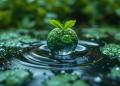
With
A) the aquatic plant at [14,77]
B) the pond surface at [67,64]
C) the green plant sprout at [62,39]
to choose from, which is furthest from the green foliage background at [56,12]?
the aquatic plant at [14,77]

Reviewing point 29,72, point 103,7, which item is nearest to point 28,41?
point 29,72

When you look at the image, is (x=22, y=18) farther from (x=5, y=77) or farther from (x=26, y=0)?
(x=5, y=77)

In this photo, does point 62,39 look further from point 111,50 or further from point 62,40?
point 111,50

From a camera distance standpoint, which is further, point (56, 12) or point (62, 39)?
point (56, 12)

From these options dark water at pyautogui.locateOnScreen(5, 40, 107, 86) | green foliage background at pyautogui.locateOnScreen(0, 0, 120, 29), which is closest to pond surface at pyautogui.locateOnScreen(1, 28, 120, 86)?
dark water at pyautogui.locateOnScreen(5, 40, 107, 86)

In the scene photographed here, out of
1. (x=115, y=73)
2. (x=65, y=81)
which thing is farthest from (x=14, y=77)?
(x=115, y=73)

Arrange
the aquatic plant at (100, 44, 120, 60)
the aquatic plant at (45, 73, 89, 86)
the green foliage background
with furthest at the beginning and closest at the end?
the green foliage background
the aquatic plant at (100, 44, 120, 60)
the aquatic plant at (45, 73, 89, 86)

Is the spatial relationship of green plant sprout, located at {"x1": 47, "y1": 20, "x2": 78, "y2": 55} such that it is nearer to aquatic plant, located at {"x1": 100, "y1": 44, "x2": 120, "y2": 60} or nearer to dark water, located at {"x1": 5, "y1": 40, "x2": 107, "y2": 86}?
dark water, located at {"x1": 5, "y1": 40, "x2": 107, "y2": 86}

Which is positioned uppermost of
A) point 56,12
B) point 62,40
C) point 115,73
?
point 56,12
